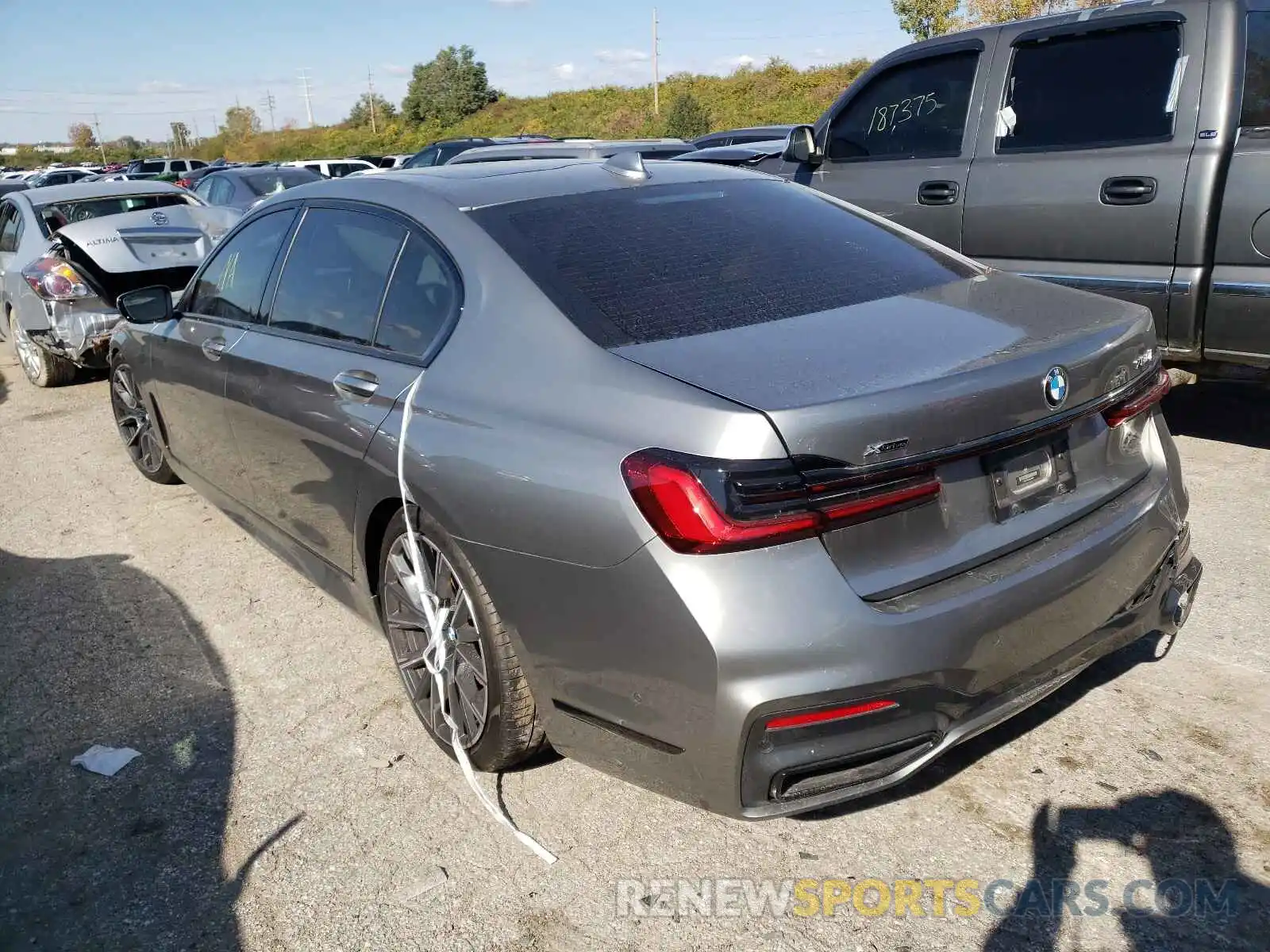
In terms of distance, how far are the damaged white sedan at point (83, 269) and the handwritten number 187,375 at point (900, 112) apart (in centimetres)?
497

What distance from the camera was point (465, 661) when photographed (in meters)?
2.87

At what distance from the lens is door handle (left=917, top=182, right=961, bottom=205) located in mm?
5707

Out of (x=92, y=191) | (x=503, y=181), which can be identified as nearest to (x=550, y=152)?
(x=92, y=191)

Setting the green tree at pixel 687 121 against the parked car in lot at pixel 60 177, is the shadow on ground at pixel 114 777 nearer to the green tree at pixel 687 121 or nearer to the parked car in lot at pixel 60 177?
the parked car in lot at pixel 60 177

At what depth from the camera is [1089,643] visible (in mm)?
2617

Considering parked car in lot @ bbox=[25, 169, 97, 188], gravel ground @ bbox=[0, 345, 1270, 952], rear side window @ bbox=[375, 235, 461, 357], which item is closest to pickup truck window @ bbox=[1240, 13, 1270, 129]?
gravel ground @ bbox=[0, 345, 1270, 952]

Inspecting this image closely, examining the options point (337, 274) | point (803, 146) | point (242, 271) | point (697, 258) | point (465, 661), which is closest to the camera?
point (465, 661)

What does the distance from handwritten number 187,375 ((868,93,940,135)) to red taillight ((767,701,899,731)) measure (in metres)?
4.68

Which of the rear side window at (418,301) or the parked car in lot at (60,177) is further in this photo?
the parked car in lot at (60,177)

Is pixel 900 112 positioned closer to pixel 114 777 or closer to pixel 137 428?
pixel 137 428

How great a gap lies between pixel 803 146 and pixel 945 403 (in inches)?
181

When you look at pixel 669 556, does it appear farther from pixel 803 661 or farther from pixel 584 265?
pixel 584 265

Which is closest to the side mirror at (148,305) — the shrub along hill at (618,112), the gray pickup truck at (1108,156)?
the gray pickup truck at (1108,156)

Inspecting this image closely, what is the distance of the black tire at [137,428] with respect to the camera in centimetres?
548
